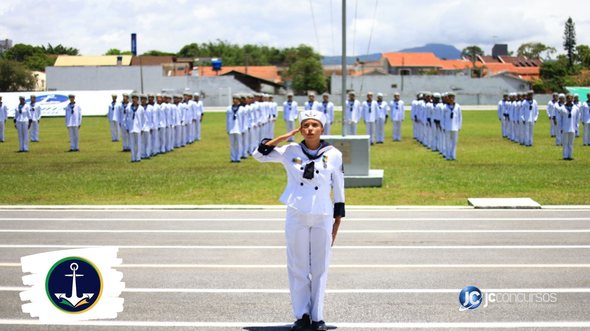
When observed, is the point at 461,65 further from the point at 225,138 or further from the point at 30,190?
the point at 30,190

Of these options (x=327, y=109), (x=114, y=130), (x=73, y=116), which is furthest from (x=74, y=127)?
(x=327, y=109)

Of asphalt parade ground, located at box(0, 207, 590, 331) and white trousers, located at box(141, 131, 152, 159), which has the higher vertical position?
white trousers, located at box(141, 131, 152, 159)

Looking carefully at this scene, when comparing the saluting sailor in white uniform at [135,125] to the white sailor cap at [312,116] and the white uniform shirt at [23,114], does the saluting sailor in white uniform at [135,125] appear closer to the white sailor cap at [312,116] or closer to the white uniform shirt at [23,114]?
the white uniform shirt at [23,114]

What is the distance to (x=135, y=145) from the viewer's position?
87.7ft

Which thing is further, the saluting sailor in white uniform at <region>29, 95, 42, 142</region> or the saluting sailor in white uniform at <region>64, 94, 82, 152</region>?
the saluting sailor in white uniform at <region>29, 95, 42, 142</region>

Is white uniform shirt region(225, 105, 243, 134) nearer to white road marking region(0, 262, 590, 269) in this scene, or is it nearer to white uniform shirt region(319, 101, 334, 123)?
white uniform shirt region(319, 101, 334, 123)

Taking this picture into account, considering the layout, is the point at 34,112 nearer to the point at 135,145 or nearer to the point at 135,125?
the point at 135,125

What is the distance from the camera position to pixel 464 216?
14.6m

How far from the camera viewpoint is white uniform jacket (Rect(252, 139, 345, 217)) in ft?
24.4

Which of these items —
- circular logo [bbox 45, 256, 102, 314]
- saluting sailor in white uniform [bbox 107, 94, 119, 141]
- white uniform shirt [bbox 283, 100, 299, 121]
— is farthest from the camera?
saluting sailor in white uniform [bbox 107, 94, 119, 141]

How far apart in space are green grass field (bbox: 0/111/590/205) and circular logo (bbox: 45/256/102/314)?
788cm

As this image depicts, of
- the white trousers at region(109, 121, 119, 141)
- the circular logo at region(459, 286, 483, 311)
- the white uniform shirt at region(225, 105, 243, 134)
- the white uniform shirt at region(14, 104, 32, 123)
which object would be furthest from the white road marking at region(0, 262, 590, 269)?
the white trousers at region(109, 121, 119, 141)

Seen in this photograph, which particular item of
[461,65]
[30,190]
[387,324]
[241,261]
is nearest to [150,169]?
[30,190]

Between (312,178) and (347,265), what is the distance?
131 inches
